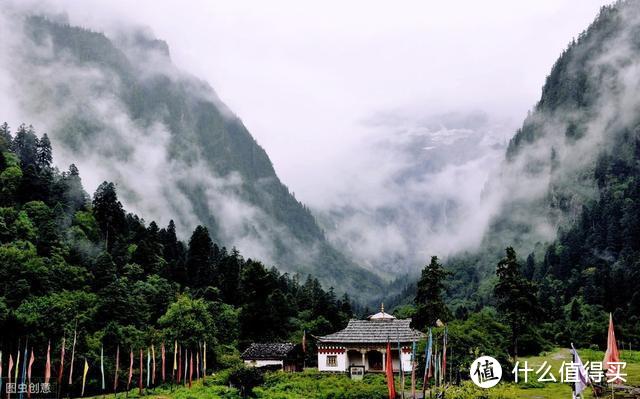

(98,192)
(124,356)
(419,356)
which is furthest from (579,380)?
(98,192)

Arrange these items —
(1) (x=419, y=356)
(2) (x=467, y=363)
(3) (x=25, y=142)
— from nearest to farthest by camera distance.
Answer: (2) (x=467, y=363) → (1) (x=419, y=356) → (3) (x=25, y=142)

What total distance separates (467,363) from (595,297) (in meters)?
73.3

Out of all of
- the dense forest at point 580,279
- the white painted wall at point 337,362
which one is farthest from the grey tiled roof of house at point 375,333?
the dense forest at point 580,279

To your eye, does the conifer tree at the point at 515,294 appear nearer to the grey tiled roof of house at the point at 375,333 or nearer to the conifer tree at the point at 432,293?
the grey tiled roof of house at the point at 375,333

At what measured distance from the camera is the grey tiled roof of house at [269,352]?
6700 centimetres

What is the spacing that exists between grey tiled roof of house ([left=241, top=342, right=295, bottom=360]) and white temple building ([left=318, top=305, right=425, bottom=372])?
4.73 m

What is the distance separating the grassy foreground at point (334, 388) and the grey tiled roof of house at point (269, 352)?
152 inches

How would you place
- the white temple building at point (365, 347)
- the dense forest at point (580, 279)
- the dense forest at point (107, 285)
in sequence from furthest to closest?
the white temple building at point (365, 347) → the dense forest at point (107, 285) → the dense forest at point (580, 279)

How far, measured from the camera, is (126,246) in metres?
89.4

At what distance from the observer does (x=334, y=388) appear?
52438 mm

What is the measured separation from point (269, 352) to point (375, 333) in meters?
12.1

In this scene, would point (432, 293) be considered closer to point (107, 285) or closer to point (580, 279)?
point (107, 285)

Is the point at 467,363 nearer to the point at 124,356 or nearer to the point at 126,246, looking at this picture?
the point at 124,356

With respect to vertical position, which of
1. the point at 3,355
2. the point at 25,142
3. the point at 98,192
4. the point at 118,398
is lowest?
the point at 118,398
